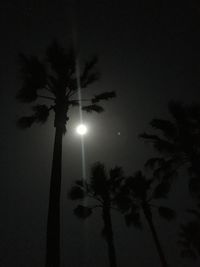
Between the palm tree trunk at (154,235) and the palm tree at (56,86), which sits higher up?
the palm tree at (56,86)

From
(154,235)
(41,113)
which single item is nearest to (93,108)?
(41,113)

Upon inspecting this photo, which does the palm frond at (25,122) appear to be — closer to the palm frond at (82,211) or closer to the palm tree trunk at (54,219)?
the palm tree trunk at (54,219)

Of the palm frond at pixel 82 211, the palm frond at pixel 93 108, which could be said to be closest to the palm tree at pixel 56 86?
the palm frond at pixel 93 108

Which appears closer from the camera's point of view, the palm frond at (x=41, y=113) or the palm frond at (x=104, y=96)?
the palm frond at (x=41, y=113)

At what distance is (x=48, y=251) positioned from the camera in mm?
8391

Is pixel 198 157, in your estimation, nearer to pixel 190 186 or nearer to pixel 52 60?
pixel 190 186

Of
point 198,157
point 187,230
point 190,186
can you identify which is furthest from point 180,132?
point 187,230

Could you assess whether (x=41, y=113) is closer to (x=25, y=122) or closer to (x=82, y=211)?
(x=25, y=122)

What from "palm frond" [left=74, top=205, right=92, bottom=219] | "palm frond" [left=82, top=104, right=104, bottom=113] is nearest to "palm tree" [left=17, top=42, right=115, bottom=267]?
"palm frond" [left=82, top=104, right=104, bottom=113]

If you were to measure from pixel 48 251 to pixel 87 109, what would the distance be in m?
8.27

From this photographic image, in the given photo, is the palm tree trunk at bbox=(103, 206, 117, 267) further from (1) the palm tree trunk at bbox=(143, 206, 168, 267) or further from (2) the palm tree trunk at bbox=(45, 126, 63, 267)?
(2) the palm tree trunk at bbox=(45, 126, 63, 267)

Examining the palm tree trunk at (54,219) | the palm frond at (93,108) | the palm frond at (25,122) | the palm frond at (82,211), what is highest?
the palm frond at (93,108)

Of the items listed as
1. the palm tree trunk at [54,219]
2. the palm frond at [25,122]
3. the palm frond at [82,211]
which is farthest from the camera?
the palm frond at [82,211]

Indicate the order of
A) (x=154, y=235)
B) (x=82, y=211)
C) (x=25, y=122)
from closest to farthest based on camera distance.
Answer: (x=25, y=122)
(x=82, y=211)
(x=154, y=235)
